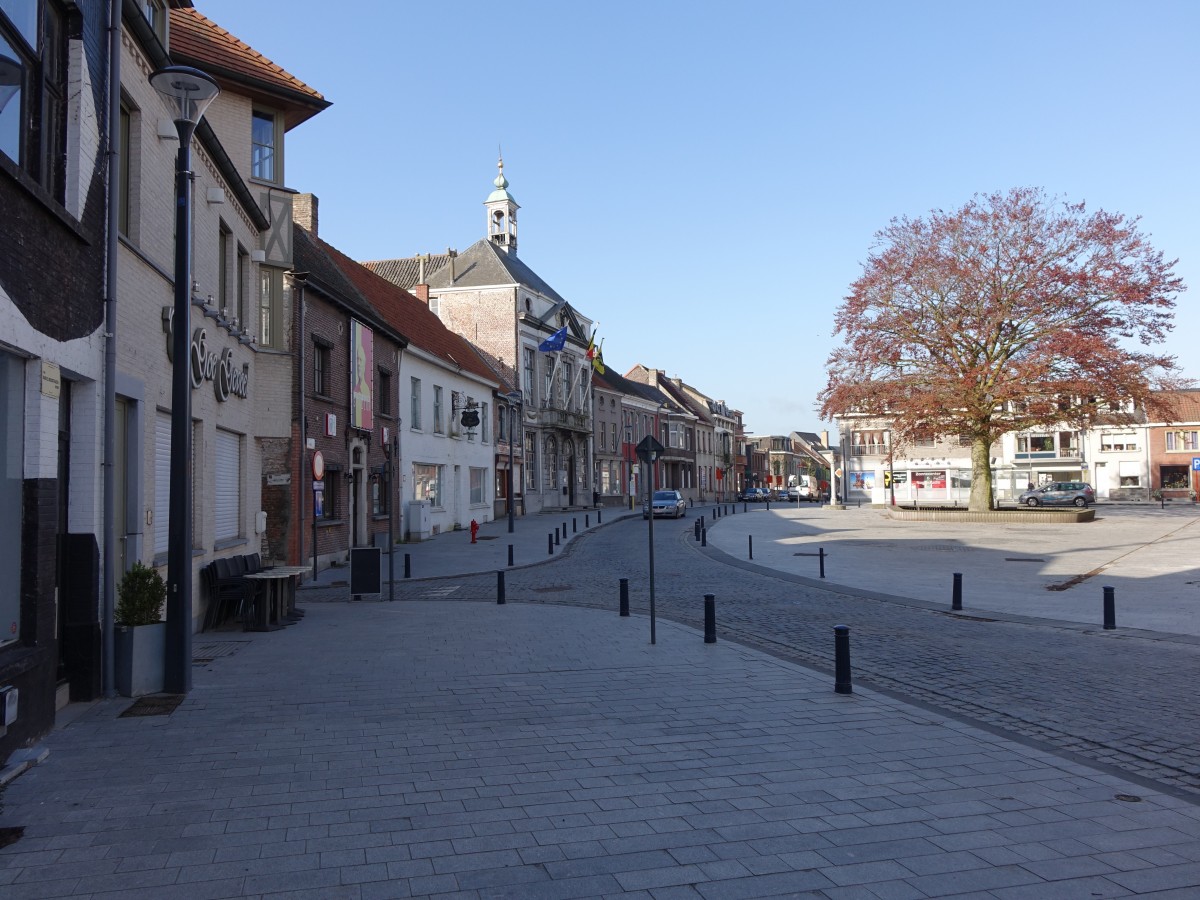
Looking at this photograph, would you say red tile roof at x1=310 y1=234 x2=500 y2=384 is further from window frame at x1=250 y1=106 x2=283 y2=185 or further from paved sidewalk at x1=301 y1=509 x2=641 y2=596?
window frame at x1=250 y1=106 x2=283 y2=185

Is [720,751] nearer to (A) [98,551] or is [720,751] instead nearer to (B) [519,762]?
(B) [519,762]

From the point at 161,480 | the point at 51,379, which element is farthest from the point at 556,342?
the point at 51,379

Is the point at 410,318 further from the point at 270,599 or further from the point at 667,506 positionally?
the point at 270,599

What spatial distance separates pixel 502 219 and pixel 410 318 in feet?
77.1

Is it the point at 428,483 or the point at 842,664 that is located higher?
the point at 428,483

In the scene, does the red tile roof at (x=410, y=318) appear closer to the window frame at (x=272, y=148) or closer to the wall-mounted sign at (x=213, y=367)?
the window frame at (x=272, y=148)

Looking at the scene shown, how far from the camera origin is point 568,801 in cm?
536

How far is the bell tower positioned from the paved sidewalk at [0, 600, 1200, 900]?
1988 inches

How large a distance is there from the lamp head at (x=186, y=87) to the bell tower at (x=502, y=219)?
49.1m

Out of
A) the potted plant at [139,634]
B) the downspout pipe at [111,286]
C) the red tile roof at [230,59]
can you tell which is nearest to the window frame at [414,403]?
the red tile roof at [230,59]

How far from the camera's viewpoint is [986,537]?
31109 mm

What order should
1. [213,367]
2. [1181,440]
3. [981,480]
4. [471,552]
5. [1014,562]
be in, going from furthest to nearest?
[1181,440] < [981,480] < [471,552] < [1014,562] < [213,367]

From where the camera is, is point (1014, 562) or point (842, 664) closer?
point (842, 664)

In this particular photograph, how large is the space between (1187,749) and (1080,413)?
34.6m
